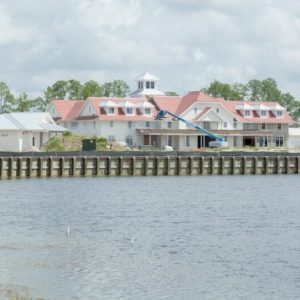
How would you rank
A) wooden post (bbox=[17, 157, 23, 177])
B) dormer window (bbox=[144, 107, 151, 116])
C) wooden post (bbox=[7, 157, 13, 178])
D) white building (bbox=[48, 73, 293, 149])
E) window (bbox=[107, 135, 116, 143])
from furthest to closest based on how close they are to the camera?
dormer window (bbox=[144, 107, 151, 116]) < white building (bbox=[48, 73, 293, 149]) < window (bbox=[107, 135, 116, 143]) < wooden post (bbox=[17, 157, 23, 177]) < wooden post (bbox=[7, 157, 13, 178])

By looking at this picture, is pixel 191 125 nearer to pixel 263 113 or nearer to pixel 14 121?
pixel 263 113

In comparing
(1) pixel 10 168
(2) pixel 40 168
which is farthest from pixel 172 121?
(1) pixel 10 168

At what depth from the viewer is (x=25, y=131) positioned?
116 metres

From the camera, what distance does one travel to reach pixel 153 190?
3024 inches

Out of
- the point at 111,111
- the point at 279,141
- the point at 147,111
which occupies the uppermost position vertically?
the point at 147,111

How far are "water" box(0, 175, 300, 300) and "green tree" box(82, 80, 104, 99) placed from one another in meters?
101

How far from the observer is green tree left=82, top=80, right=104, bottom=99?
17625 centimetres

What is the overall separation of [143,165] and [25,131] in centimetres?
3028

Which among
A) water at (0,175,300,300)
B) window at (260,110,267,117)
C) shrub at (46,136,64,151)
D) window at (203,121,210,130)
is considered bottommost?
water at (0,175,300,300)

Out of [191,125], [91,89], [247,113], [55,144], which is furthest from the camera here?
[91,89]

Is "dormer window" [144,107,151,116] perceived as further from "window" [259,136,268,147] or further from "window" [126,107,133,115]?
"window" [259,136,268,147]

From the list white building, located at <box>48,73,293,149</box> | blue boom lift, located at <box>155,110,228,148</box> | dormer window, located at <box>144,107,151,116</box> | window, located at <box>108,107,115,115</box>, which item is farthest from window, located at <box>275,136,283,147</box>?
window, located at <box>108,107,115,115</box>

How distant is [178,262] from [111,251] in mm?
3780

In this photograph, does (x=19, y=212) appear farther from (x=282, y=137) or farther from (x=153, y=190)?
(x=282, y=137)
